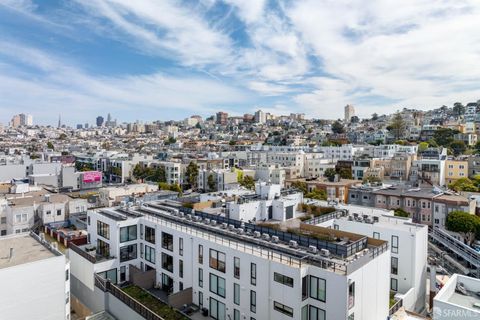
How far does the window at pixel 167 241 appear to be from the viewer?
26.2 meters

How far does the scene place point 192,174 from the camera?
82.0 meters

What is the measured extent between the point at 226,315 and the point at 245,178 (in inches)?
2031

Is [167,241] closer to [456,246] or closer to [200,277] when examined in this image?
[200,277]

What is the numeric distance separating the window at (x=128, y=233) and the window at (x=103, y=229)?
1648mm

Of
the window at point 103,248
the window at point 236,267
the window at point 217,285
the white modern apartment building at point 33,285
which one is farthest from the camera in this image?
the window at point 103,248

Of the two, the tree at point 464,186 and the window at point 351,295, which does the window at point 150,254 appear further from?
the tree at point 464,186

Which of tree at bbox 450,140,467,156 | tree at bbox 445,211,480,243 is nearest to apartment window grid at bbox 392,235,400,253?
tree at bbox 445,211,480,243

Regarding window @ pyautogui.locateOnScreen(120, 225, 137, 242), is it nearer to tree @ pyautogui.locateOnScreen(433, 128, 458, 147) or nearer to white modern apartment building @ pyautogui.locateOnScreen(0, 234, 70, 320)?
white modern apartment building @ pyautogui.locateOnScreen(0, 234, 70, 320)

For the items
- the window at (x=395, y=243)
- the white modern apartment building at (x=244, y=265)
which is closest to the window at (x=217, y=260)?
the white modern apartment building at (x=244, y=265)

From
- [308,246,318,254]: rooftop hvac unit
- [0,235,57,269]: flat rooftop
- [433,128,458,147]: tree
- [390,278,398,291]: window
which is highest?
[433,128,458,147]: tree

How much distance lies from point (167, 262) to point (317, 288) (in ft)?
42.9

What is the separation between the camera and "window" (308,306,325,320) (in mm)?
17750

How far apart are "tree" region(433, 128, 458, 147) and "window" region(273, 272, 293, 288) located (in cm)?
10279

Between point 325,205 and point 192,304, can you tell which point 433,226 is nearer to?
point 325,205
